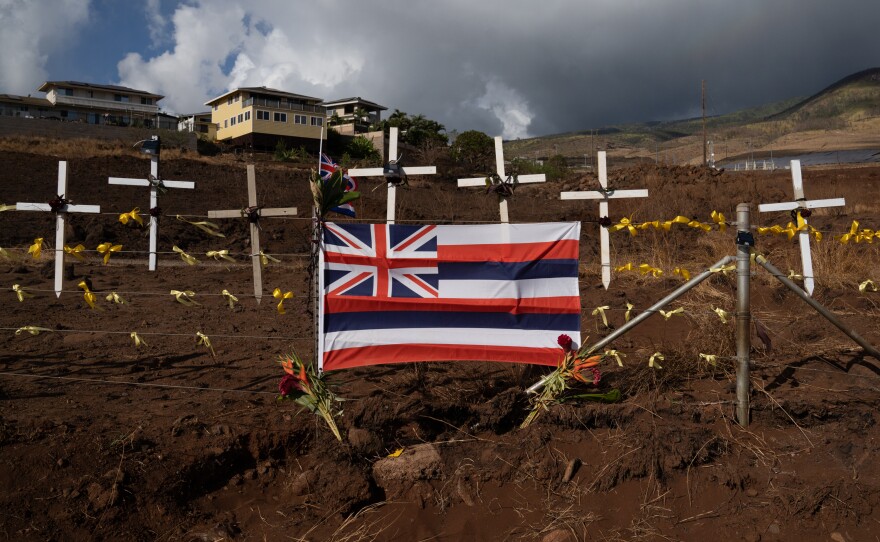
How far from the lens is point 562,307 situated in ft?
14.4

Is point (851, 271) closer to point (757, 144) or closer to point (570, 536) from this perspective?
point (570, 536)

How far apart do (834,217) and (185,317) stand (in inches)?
693

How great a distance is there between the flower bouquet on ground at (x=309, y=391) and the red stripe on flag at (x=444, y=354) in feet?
0.90

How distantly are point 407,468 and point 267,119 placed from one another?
45716 millimetres

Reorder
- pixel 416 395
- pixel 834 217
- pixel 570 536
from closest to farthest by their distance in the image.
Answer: pixel 570 536, pixel 416 395, pixel 834 217

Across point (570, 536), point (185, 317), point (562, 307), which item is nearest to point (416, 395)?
point (562, 307)

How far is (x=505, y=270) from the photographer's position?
4383 millimetres

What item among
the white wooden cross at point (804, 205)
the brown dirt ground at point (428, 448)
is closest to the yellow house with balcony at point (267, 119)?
the white wooden cross at point (804, 205)

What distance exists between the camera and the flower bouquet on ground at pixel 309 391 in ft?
13.1

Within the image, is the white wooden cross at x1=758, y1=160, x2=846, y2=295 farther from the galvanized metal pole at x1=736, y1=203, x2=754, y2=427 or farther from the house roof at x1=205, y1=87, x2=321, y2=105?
the house roof at x1=205, y1=87, x2=321, y2=105

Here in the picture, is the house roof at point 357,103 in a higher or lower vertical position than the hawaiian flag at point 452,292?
higher

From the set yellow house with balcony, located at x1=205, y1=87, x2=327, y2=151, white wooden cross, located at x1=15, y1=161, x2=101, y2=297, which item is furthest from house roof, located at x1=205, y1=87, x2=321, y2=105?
white wooden cross, located at x1=15, y1=161, x2=101, y2=297

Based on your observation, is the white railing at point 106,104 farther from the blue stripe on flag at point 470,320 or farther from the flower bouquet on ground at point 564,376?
the flower bouquet on ground at point 564,376

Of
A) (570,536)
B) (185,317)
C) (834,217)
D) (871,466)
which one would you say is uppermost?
(834,217)
